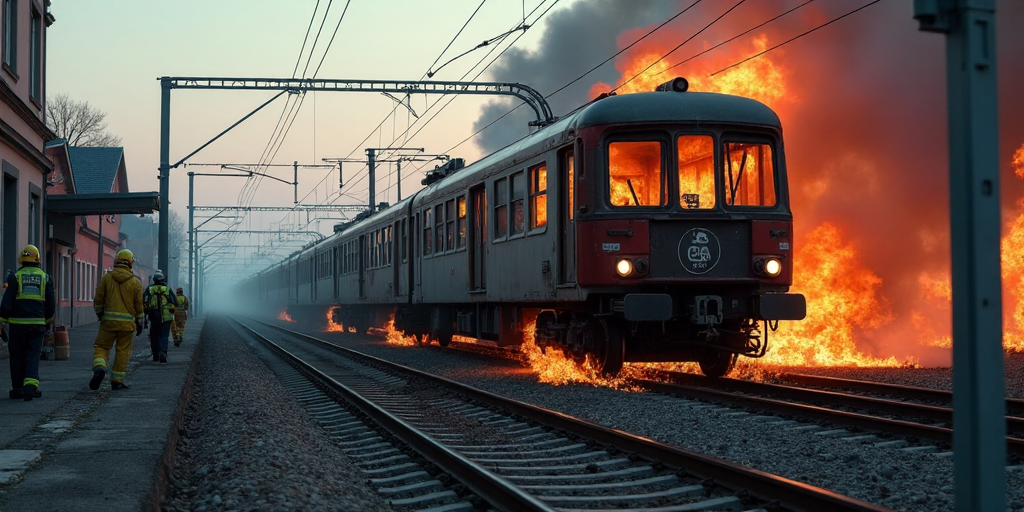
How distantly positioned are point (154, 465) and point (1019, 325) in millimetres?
16964

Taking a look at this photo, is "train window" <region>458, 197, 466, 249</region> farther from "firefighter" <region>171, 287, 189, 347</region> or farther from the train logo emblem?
"firefighter" <region>171, 287, 189, 347</region>

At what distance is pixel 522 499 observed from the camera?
5258 millimetres

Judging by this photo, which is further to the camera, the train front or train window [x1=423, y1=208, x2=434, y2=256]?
train window [x1=423, y1=208, x2=434, y2=256]

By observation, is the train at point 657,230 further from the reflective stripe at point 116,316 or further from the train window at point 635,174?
the reflective stripe at point 116,316

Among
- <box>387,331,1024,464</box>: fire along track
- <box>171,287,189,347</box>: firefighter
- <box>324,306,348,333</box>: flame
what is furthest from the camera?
<box>324,306,348,333</box>: flame

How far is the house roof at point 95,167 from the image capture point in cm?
4244

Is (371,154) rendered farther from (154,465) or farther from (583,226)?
(154,465)

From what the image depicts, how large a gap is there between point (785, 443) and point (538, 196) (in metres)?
5.95

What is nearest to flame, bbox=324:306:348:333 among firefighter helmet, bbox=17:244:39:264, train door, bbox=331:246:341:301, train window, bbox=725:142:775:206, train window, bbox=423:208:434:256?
train door, bbox=331:246:341:301

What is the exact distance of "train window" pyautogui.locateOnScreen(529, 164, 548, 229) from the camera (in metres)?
12.6

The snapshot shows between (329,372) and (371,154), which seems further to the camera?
(371,154)

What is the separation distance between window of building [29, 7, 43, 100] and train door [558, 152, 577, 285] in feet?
42.9

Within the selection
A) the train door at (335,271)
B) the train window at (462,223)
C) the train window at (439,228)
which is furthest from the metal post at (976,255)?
the train door at (335,271)

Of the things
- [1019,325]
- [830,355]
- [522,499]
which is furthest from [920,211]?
[522,499]
